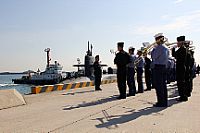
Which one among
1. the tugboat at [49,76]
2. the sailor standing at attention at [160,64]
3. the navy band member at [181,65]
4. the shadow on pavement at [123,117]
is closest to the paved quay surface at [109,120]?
the shadow on pavement at [123,117]

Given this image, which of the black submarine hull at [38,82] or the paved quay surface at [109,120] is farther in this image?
the black submarine hull at [38,82]

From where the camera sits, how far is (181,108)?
799 cm

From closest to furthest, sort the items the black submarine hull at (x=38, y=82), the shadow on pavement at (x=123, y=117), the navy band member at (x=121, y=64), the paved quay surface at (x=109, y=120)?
1. the paved quay surface at (x=109, y=120)
2. the shadow on pavement at (x=123, y=117)
3. the navy band member at (x=121, y=64)
4. the black submarine hull at (x=38, y=82)

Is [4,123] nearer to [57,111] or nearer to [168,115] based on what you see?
[57,111]

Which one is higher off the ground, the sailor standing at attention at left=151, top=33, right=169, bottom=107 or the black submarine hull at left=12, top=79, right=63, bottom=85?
the sailor standing at attention at left=151, top=33, right=169, bottom=107

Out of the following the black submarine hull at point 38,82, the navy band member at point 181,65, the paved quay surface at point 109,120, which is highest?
the navy band member at point 181,65

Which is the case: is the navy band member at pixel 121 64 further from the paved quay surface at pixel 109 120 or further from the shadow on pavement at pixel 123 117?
the shadow on pavement at pixel 123 117

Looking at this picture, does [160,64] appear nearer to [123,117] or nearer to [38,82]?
[123,117]

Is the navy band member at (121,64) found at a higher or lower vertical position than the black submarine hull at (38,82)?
higher

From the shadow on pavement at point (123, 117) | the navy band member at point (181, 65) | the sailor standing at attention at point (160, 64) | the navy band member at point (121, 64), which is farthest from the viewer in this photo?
the navy band member at point (121, 64)

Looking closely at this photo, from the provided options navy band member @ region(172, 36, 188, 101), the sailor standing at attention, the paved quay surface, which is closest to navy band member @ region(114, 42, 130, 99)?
navy band member @ region(172, 36, 188, 101)

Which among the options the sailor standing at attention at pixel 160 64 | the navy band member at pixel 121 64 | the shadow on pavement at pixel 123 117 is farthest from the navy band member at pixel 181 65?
the shadow on pavement at pixel 123 117

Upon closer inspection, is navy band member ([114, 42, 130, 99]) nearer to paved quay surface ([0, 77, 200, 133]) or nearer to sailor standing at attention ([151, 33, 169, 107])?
sailor standing at attention ([151, 33, 169, 107])

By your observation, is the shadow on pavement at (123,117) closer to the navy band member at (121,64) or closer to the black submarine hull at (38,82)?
the navy band member at (121,64)
